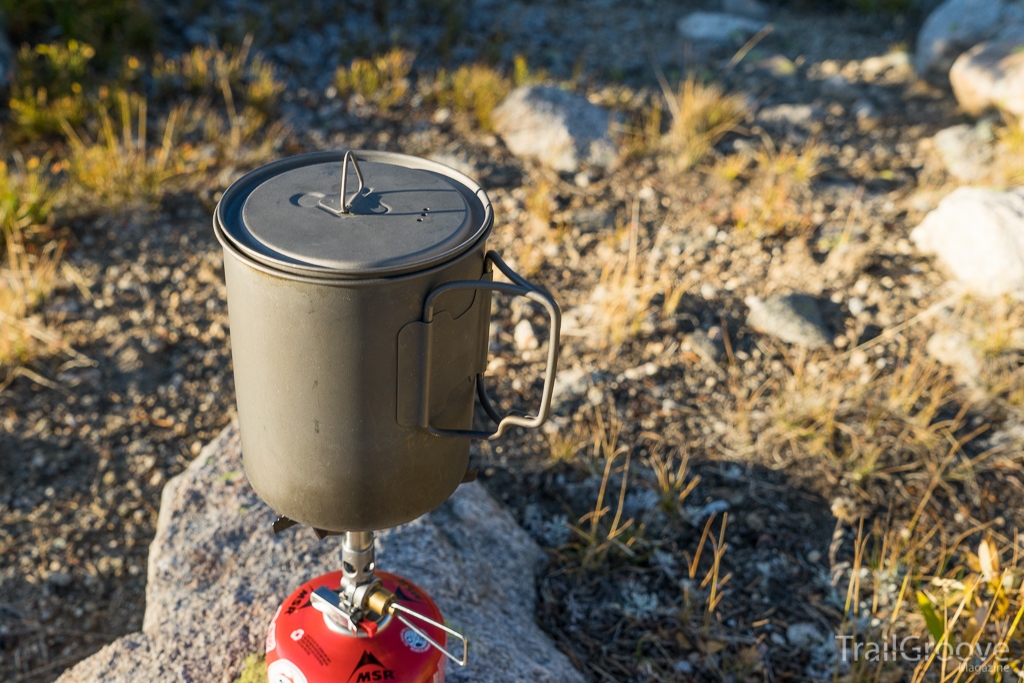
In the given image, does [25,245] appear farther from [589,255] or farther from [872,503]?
[872,503]

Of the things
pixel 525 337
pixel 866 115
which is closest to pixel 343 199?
A: pixel 525 337

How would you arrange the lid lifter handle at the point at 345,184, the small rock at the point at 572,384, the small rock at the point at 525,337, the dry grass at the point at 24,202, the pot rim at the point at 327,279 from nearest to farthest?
the pot rim at the point at 327,279 → the lid lifter handle at the point at 345,184 → the small rock at the point at 572,384 → the small rock at the point at 525,337 → the dry grass at the point at 24,202

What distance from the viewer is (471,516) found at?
2883 millimetres

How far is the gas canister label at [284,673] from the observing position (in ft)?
6.45

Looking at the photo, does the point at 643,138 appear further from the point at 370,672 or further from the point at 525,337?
the point at 370,672

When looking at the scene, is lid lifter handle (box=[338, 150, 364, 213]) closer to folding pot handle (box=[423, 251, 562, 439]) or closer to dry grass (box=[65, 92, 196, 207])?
folding pot handle (box=[423, 251, 562, 439])

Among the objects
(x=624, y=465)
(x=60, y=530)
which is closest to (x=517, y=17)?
(x=624, y=465)

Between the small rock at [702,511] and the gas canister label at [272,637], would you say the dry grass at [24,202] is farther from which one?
the small rock at [702,511]

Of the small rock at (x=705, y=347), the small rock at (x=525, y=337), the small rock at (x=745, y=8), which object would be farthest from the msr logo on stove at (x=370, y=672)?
the small rock at (x=745, y=8)

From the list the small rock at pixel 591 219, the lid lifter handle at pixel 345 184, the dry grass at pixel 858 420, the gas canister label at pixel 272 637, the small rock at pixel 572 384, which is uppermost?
the lid lifter handle at pixel 345 184

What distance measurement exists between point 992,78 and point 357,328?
5.59m

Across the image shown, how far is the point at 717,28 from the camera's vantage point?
726 cm

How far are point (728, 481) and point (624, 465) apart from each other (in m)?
0.43

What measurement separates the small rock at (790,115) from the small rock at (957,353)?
94.4 inches
